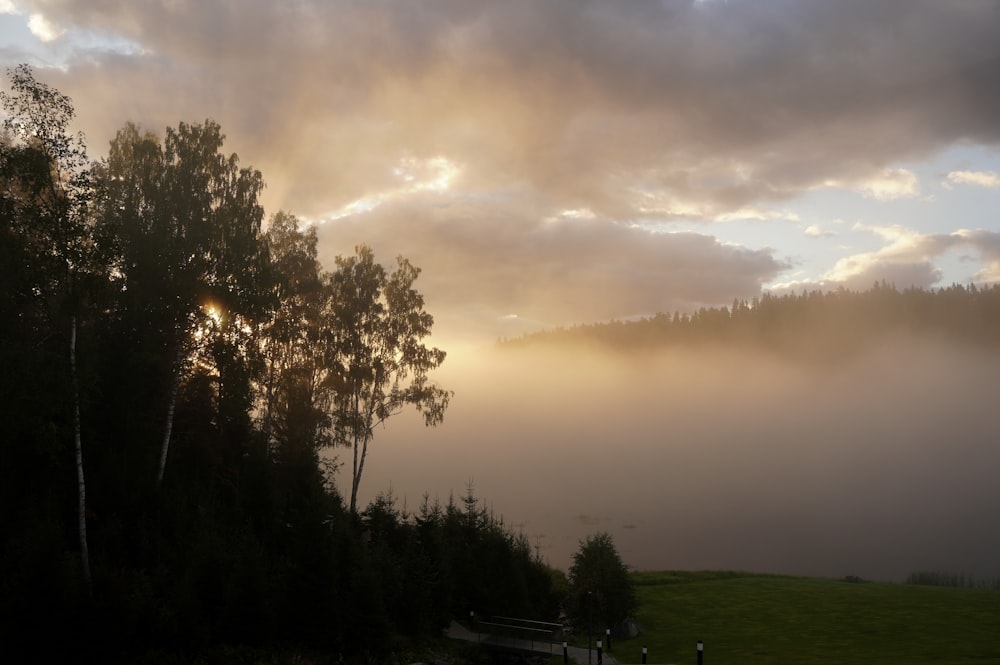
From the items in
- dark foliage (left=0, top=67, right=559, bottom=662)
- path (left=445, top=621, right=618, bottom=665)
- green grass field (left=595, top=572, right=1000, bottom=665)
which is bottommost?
path (left=445, top=621, right=618, bottom=665)

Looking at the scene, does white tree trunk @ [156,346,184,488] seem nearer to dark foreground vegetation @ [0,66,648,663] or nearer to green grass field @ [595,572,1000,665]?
dark foreground vegetation @ [0,66,648,663]

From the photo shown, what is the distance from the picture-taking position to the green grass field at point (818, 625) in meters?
27.9

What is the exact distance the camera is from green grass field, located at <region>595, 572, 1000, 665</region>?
27906 millimetres

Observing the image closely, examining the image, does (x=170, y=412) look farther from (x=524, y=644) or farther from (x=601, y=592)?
(x=601, y=592)

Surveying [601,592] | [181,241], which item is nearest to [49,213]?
[181,241]

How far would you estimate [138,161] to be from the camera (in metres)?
37.5

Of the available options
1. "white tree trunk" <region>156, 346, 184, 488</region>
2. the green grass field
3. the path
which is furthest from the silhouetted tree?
the green grass field

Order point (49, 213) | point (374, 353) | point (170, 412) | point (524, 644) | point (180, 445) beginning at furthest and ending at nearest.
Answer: point (374, 353), point (180, 445), point (170, 412), point (524, 644), point (49, 213)

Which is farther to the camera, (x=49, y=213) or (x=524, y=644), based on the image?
(x=524, y=644)

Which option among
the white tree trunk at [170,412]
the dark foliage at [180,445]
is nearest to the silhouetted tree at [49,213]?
the dark foliage at [180,445]

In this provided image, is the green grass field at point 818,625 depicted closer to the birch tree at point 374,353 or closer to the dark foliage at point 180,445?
the dark foliage at point 180,445

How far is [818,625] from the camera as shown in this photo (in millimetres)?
33656

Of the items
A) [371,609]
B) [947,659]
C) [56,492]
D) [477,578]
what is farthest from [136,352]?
[947,659]

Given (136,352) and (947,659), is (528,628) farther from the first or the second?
(136,352)
